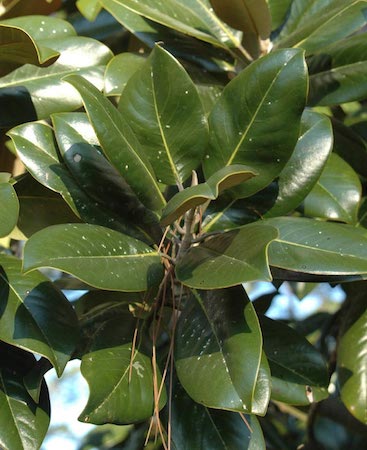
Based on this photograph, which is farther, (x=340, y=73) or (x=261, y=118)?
(x=340, y=73)

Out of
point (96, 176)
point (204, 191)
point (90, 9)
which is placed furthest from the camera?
point (90, 9)

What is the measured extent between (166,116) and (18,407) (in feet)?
1.34

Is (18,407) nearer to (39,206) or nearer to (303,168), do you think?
(39,206)

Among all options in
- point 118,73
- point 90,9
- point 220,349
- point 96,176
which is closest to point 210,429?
point 220,349

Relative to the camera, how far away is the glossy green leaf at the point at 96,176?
3.49 ft

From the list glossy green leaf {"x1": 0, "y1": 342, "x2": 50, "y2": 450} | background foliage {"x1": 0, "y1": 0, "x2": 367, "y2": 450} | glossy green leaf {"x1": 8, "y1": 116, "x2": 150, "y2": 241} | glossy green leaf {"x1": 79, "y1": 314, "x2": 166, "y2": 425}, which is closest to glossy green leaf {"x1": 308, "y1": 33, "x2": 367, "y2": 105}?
background foliage {"x1": 0, "y1": 0, "x2": 367, "y2": 450}

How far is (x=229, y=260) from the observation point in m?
0.91

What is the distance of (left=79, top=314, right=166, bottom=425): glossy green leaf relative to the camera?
0.93 m

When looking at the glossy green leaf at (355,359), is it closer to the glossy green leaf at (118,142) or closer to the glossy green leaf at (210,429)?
the glossy green leaf at (210,429)

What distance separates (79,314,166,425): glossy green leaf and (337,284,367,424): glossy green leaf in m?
0.31

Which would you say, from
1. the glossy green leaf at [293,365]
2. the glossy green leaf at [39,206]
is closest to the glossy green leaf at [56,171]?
the glossy green leaf at [39,206]

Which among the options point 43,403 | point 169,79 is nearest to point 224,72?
point 169,79

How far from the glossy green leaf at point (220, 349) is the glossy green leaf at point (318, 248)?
68 millimetres

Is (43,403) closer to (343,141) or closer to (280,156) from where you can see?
(280,156)
